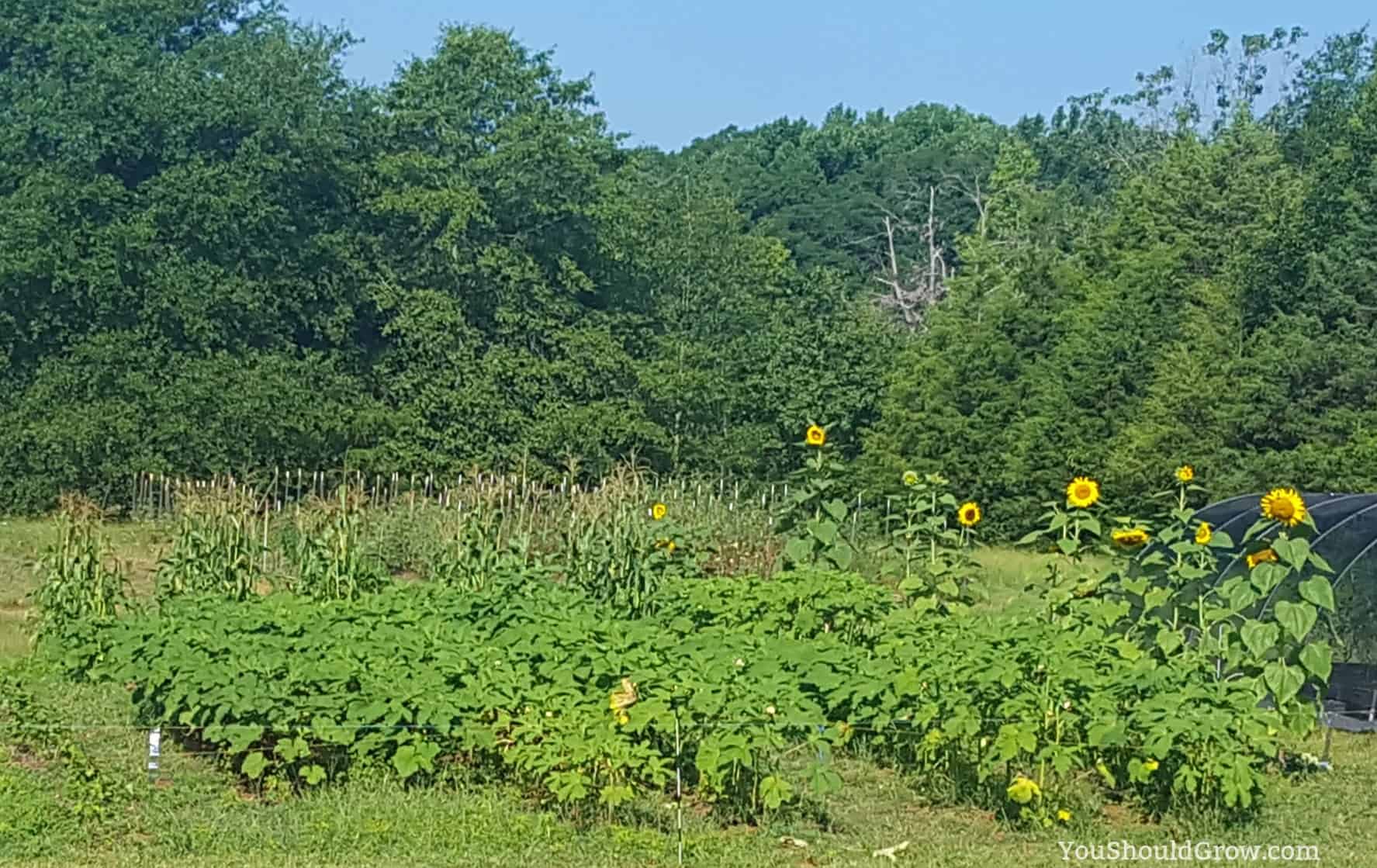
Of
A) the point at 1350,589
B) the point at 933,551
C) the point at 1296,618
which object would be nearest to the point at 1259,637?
the point at 1296,618

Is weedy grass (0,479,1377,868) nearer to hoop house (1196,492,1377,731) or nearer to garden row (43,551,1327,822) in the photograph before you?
garden row (43,551,1327,822)

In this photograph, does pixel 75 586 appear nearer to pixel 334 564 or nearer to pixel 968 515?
pixel 334 564

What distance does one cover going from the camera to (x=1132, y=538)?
29.2 ft

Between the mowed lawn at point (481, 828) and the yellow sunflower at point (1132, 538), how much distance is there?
1.38m

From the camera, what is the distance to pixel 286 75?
30.2 metres

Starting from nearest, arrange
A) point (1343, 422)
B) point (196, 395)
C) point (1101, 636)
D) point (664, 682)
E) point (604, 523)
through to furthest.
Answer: point (664, 682) < point (1101, 636) < point (604, 523) < point (1343, 422) < point (196, 395)

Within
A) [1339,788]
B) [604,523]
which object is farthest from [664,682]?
[604,523]

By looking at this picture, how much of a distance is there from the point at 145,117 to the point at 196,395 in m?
5.26

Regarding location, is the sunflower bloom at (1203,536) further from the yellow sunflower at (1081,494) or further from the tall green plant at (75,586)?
the tall green plant at (75,586)

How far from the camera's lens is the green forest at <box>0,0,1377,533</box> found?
26.3m

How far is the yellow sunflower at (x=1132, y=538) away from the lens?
8836 mm

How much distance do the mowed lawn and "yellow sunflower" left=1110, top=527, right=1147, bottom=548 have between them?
138 cm

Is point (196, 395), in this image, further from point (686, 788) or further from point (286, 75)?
point (686, 788)

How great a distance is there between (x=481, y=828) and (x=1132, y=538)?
3.80m
